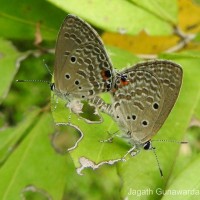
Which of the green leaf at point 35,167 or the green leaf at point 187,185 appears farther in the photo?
the green leaf at point 35,167

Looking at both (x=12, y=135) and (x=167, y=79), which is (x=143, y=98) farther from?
(x=12, y=135)

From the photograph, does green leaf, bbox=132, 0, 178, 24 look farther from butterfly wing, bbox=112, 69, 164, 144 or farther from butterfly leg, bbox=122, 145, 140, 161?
butterfly leg, bbox=122, 145, 140, 161

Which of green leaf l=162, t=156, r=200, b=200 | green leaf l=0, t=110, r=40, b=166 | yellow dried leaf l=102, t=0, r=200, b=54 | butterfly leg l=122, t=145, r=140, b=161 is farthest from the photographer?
yellow dried leaf l=102, t=0, r=200, b=54

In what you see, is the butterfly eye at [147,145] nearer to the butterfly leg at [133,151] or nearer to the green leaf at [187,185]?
the butterfly leg at [133,151]

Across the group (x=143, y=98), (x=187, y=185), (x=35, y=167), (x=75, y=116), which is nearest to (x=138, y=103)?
(x=143, y=98)

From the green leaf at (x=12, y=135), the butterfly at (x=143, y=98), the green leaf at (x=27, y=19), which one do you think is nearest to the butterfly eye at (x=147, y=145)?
the butterfly at (x=143, y=98)

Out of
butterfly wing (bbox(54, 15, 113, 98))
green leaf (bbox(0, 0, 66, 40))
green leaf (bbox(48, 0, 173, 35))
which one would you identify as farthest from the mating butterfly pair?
green leaf (bbox(0, 0, 66, 40))

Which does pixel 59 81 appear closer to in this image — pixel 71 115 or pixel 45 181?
pixel 71 115
